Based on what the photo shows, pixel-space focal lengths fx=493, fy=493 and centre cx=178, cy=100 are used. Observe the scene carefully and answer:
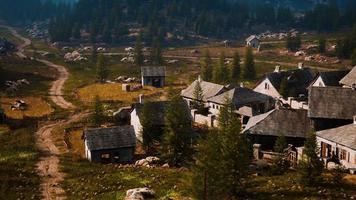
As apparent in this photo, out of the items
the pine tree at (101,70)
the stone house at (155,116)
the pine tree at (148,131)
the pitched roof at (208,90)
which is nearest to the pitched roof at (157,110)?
the stone house at (155,116)

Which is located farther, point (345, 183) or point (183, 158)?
point (183, 158)

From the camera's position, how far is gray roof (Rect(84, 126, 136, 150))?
6462 cm

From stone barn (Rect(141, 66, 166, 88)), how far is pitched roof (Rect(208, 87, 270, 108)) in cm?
3872

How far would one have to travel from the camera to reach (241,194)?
45812mm

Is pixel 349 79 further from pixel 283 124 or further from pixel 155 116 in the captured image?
pixel 155 116

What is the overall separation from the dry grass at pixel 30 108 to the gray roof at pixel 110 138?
1207 inches

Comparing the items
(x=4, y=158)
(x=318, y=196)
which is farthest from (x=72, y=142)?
(x=318, y=196)

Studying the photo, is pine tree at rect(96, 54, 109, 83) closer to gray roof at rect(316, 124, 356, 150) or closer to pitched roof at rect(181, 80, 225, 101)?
pitched roof at rect(181, 80, 225, 101)

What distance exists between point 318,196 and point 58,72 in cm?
12199

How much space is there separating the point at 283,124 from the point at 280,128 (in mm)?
697

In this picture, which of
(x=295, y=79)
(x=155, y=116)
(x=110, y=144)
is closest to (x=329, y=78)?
(x=295, y=79)

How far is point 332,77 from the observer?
85.6 m

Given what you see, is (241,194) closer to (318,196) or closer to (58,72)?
(318,196)

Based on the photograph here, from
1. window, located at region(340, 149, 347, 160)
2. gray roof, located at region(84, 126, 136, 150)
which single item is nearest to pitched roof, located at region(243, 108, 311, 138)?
window, located at region(340, 149, 347, 160)
